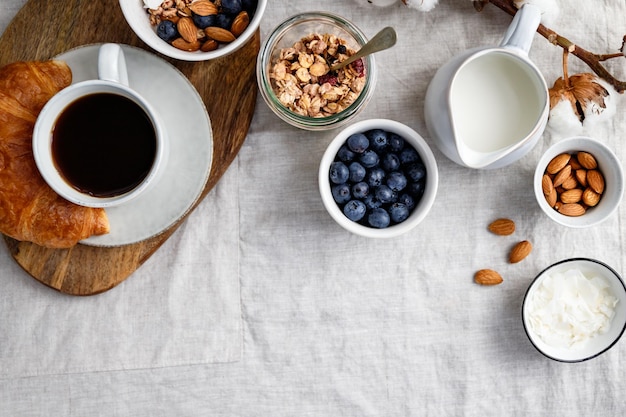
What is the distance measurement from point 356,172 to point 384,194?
0.06 m

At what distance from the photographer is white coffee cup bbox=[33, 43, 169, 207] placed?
3.08ft

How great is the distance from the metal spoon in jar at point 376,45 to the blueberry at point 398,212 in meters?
0.24

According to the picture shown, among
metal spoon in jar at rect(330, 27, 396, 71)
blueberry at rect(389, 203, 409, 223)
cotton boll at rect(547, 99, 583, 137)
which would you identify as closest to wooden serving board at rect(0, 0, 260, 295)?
metal spoon in jar at rect(330, 27, 396, 71)

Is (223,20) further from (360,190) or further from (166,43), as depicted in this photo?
(360,190)

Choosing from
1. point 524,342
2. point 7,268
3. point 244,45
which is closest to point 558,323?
point 524,342

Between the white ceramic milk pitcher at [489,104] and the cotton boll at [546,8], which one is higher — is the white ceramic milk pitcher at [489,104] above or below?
below

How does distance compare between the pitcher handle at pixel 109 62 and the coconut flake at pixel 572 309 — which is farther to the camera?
the coconut flake at pixel 572 309

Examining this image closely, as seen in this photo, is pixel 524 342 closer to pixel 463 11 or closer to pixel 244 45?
pixel 463 11

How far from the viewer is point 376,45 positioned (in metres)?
0.92

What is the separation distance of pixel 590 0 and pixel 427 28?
0.30m

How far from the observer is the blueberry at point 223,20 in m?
1.01

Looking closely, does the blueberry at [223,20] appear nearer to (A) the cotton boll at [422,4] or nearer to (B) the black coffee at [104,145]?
(B) the black coffee at [104,145]

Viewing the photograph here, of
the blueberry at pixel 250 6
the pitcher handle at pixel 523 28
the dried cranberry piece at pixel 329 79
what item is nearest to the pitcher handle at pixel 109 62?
the blueberry at pixel 250 6

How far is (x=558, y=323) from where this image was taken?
1.10m
